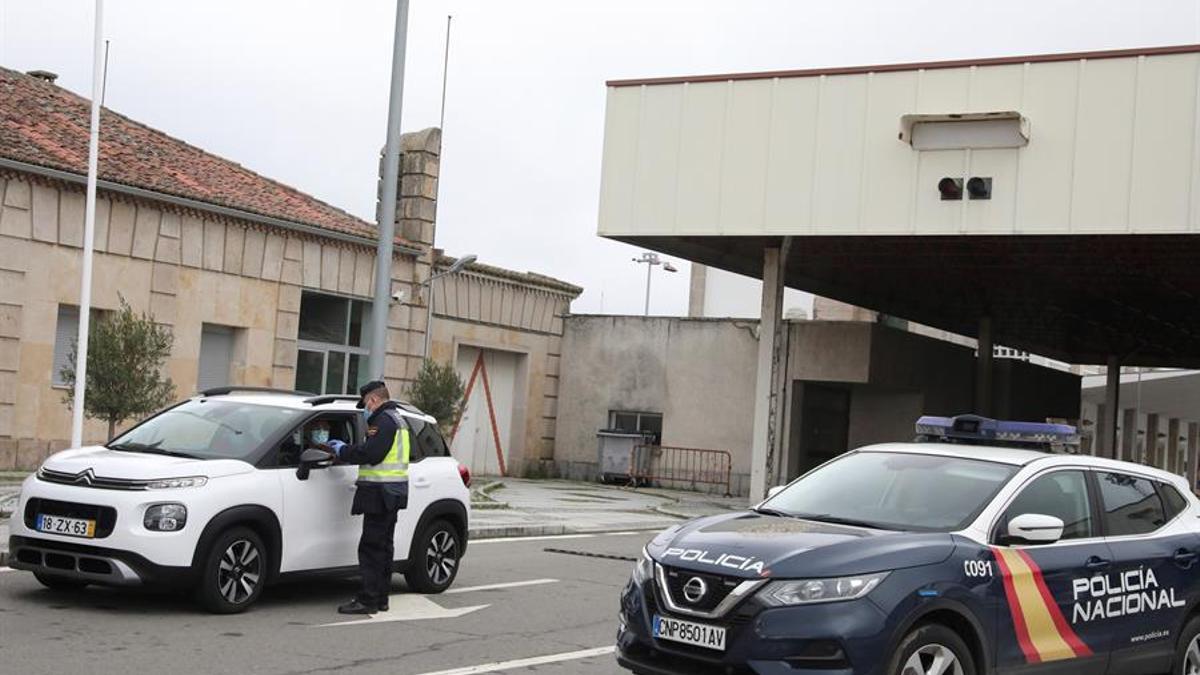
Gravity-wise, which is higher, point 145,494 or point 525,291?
point 525,291

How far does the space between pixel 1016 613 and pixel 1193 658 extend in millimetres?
2251

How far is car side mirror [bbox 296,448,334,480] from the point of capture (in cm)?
1113

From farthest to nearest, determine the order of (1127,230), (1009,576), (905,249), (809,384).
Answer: (809,384), (905,249), (1127,230), (1009,576)

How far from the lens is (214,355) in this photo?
27312mm

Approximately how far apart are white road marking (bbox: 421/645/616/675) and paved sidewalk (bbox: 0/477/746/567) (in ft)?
18.2

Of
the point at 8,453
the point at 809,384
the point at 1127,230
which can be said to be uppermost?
the point at 1127,230

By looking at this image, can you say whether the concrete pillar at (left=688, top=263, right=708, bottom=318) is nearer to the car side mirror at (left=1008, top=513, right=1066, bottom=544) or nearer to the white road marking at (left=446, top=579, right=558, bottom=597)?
the white road marking at (left=446, top=579, right=558, bottom=597)

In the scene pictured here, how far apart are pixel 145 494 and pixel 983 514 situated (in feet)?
19.5

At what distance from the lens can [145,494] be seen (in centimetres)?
1027

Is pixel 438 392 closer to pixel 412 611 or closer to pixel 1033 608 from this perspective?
pixel 412 611

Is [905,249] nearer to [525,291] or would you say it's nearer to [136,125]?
[525,291]

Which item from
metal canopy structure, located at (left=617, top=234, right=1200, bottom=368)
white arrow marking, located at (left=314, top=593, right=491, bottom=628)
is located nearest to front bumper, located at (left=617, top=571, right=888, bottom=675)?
white arrow marking, located at (left=314, top=593, right=491, bottom=628)

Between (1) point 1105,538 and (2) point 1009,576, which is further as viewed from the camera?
(1) point 1105,538

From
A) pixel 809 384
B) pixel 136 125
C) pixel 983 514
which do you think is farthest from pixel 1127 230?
pixel 136 125
